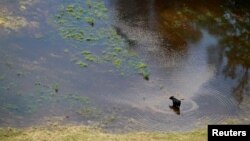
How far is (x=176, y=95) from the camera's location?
22750mm

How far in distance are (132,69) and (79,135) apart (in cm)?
695

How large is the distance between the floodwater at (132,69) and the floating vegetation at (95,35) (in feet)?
0.41

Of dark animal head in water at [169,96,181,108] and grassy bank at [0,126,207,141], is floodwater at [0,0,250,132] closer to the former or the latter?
dark animal head in water at [169,96,181,108]

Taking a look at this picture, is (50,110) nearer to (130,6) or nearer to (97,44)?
(97,44)

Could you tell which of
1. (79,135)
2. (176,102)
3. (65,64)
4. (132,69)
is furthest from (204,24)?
(79,135)

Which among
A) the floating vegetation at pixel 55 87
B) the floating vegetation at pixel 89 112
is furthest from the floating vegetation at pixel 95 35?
the floating vegetation at pixel 89 112

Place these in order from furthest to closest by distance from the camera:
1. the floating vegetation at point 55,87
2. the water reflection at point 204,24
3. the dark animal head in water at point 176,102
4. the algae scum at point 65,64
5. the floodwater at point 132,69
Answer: the water reflection at point 204,24, the floating vegetation at point 55,87, the dark animal head in water at point 176,102, the floodwater at point 132,69, the algae scum at point 65,64

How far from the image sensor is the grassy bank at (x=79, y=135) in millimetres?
18188

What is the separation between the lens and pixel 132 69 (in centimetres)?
2464

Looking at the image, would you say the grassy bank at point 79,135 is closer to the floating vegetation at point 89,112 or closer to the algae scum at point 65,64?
the algae scum at point 65,64

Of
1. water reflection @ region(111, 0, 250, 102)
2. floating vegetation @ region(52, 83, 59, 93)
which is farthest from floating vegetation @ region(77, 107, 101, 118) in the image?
water reflection @ region(111, 0, 250, 102)

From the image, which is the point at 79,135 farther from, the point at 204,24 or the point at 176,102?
the point at 204,24

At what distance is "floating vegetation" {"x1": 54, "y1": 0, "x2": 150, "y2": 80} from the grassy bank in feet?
17.2

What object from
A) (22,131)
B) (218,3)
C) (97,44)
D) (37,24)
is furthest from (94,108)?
(218,3)
